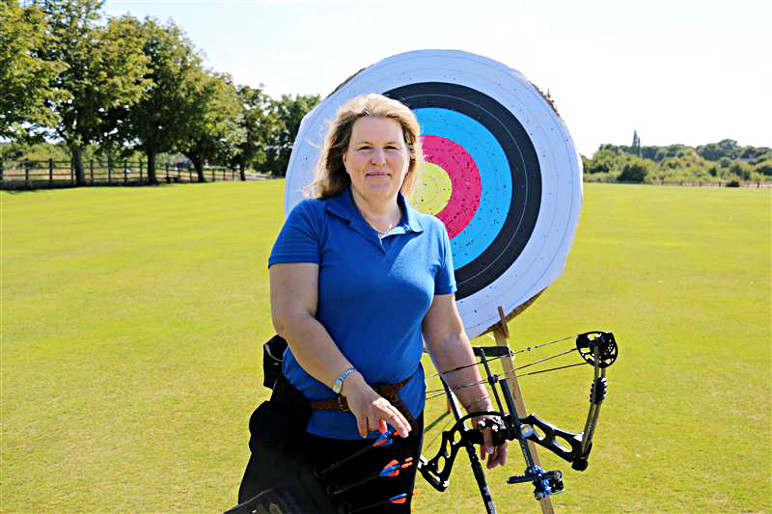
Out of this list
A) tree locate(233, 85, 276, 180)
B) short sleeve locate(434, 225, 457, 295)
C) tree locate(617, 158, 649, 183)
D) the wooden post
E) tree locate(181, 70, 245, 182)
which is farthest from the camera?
tree locate(617, 158, 649, 183)

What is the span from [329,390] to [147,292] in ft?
17.2

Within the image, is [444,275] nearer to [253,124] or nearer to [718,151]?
[253,124]

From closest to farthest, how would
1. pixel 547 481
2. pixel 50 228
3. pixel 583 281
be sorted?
pixel 547 481 → pixel 583 281 → pixel 50 228

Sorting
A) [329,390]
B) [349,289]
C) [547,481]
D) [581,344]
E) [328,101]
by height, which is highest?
[328,101]

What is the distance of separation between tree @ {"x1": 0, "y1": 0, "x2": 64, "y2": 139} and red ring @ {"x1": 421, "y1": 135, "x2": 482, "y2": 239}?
20.1 meters

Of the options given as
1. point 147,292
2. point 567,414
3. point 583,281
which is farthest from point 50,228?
point 567,414

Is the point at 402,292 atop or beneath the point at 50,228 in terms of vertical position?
atop

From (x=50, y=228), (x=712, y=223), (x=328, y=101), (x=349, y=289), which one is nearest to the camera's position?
(x=349, y=289)

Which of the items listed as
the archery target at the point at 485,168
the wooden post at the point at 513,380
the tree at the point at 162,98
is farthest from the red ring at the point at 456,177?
the tree at the point at 162,98

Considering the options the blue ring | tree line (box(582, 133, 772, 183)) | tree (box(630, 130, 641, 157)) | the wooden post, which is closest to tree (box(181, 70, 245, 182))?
tree line (box(582, 133, 772, 183))

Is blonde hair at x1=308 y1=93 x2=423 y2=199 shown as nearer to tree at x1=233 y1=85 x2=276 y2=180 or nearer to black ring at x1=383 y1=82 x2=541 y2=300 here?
black ring at x1=383 y1=82 x2=541 y2=300

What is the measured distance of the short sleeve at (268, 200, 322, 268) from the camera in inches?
56.4

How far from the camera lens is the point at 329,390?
1.51 m

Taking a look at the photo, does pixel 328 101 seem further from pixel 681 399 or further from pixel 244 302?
pixel 244 302
